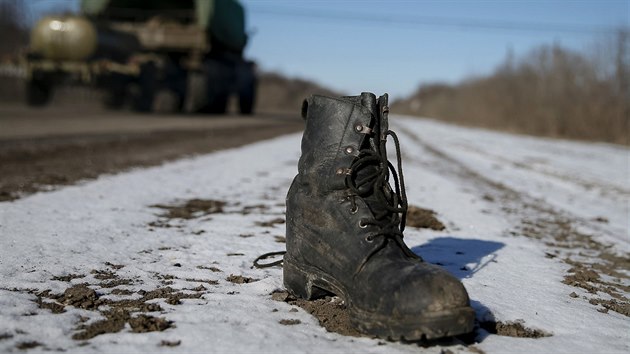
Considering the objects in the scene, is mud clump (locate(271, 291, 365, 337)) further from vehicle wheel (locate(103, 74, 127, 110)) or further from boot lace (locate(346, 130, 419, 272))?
vehicle wheel (locate(103, 74, 127, 110))

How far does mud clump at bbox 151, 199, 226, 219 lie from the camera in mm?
3192

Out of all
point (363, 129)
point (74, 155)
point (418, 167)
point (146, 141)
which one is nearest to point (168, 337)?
point (363, 129)

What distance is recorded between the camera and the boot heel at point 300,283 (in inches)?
70.6

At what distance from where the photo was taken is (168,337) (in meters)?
1.43

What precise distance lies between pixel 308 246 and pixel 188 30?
48.7 ft

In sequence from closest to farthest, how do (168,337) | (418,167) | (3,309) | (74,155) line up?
(168,337)
(3,309)
(74,155)
(418,167)

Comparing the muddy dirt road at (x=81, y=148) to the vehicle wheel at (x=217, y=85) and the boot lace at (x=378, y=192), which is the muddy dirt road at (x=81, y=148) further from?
the vehicle wheel at (x=217, y=85)

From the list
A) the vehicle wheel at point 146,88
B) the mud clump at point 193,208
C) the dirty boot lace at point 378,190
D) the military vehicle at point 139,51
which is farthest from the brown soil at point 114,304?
the vehicle wheel at point 146,88

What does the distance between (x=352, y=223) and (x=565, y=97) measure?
20.2m

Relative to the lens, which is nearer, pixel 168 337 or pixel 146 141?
pixel 168 337

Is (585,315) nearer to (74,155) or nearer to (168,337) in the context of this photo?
(168,337)

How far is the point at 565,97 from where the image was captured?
783 inches

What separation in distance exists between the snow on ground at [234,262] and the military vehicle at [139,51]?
10.4 metres

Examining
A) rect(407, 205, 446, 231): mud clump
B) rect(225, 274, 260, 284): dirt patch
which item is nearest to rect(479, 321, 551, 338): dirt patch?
rect(225, 274, 260, 284): dirt patch
